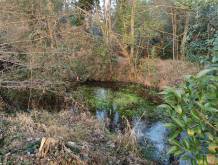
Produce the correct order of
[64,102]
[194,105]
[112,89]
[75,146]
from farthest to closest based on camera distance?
[112,89], [64,102], [75,146], [194,105]

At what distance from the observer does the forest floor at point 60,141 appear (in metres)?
6.30

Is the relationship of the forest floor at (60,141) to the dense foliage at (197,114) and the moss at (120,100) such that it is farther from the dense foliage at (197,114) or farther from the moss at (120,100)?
the dense foliage at (197,114)

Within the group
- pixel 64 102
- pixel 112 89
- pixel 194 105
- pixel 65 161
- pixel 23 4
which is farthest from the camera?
pixel 112 89

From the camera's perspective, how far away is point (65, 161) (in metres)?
6.28

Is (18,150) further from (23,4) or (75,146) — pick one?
(23,4)

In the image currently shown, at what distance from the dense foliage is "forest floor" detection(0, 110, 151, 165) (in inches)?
152

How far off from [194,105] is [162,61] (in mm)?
14168

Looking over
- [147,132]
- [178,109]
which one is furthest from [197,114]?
[147,132]

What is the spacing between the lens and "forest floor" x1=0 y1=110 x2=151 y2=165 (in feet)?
20.7

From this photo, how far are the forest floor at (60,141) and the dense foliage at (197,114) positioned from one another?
12.6 ft

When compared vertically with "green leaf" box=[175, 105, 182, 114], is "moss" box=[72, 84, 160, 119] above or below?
below

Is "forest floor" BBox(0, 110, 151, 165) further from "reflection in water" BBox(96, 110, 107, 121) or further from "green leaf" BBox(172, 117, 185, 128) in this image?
"green leaf" BBox(172, 117, 185, 128)

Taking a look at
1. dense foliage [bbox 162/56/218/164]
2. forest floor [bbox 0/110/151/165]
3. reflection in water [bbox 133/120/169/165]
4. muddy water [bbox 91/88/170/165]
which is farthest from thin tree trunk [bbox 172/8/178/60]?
dense foliage [bbox 162/56/218/164]

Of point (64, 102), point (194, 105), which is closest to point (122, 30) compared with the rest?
point (64, 102)
